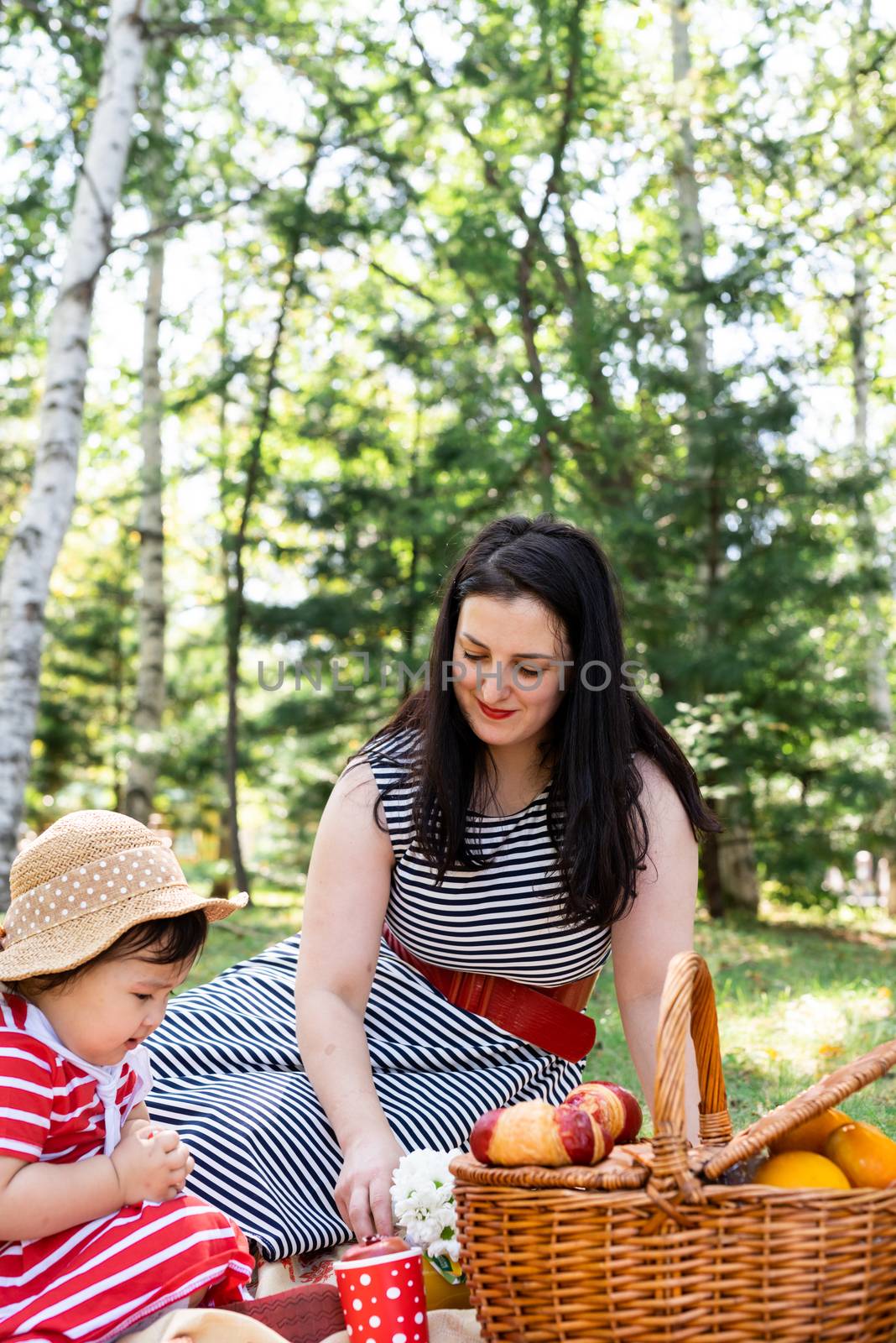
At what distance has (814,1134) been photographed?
164 cm

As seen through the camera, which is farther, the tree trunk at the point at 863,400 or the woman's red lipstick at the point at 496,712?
the tree trunk at the point at 863,400

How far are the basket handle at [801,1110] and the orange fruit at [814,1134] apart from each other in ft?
0.47

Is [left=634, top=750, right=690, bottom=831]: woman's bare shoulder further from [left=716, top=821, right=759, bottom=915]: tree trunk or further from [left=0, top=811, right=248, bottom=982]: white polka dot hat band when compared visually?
[left=716, top=821, right=759, bottom=915]: tree trunk

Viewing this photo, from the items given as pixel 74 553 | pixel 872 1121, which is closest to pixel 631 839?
pixel 872 1121

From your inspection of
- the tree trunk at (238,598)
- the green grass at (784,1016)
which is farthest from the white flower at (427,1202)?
the tree trunk at (238,598)

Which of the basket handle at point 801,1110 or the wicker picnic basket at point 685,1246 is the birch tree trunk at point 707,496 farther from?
the wicker picnic basket at point 685,1246

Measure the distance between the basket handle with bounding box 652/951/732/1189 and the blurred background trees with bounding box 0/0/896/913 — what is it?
6.04 m

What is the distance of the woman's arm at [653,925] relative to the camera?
224 centimetres

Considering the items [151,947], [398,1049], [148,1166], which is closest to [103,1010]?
[151,947]

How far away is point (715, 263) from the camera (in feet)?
32.2

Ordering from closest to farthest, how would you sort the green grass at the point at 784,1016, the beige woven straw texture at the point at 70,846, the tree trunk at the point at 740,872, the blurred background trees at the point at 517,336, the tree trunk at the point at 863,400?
the beige woven straw texture at the point at 70,846 < the green grass at the point at 784,1016 < the blurred background trees at the point at 517,336 < the tree trunk at the point at 740,872 < the tree trunk at the point at 863,400

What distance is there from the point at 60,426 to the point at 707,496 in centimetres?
459

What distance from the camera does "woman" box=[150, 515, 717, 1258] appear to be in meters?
2.14

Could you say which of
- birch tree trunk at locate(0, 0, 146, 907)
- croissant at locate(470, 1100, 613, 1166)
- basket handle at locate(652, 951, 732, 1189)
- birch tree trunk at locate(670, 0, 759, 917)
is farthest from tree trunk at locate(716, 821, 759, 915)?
croissant at locate(470, 1100, 613, 1166)
